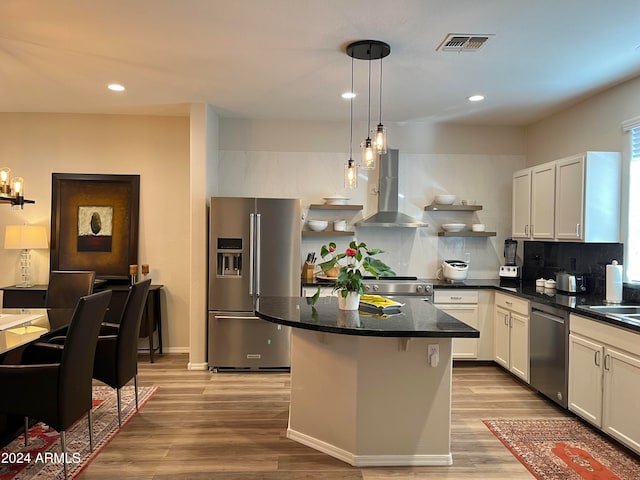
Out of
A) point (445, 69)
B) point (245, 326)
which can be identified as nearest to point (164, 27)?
point (445, 69)

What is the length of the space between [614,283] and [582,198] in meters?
0.74

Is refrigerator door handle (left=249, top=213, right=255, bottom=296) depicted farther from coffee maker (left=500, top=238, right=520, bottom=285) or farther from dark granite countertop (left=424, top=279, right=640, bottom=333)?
coffee maker (left=500, top=238, right=520, bottom=285)

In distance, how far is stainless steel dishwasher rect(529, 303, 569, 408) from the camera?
11.6ft

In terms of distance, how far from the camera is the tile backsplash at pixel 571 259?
13.1ft

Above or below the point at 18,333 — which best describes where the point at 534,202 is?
above

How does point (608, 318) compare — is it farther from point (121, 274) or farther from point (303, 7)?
point (121, 274)

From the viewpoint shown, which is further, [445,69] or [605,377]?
[445,69]

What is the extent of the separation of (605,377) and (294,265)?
276 cm

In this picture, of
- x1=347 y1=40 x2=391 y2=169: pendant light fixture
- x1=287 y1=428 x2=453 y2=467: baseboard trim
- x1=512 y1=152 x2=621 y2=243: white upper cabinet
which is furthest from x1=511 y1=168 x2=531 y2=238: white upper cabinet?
x1=287 y1=428 x2=453 y2=467: baseboard trim

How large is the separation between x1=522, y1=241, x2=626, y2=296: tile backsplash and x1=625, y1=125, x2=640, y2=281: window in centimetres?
8

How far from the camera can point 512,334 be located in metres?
4.37

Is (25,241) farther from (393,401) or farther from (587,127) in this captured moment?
(587,127)

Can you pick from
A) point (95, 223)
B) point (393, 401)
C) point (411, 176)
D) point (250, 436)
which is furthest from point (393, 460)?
point (95, 223)

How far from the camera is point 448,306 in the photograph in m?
4.80
